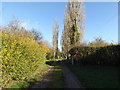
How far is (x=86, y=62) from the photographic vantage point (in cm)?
1180

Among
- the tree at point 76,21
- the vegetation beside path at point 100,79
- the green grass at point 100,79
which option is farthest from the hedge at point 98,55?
the tree at point 76,21

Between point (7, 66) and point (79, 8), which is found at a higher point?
point (79, 8)

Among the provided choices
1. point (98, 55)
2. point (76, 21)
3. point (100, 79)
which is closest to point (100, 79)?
point (100, 79)

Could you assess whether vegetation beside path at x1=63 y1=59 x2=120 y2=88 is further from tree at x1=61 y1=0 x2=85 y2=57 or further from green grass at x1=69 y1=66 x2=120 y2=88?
tree at x1=61 y1=0 x2=85 y2=57

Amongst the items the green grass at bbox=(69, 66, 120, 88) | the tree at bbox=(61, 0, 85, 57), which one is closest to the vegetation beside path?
the green grass at bbox=(69, 66, 120, 88)

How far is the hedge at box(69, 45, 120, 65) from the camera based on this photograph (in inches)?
397

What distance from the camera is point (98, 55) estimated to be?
10.9m

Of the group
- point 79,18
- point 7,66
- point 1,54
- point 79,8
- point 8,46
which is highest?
point 79,8

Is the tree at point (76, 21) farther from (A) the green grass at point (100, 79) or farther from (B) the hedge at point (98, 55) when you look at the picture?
(A) the green grass at point (100, 79)

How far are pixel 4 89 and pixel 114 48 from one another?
10425 mm

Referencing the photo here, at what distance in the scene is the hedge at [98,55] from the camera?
10078 millimetres

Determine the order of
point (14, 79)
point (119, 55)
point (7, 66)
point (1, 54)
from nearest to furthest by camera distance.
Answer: point (1, 54)
point (7, 66)
point (14, 79)
point (119, 55)

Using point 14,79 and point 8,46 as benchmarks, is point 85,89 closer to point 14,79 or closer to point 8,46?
point 14,79

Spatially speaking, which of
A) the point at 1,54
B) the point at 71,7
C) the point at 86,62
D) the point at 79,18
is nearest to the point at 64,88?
the point at 1,54
